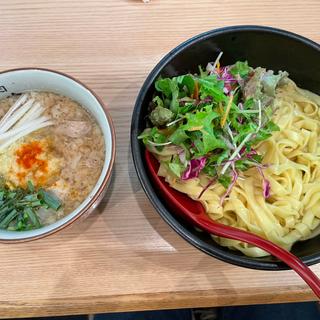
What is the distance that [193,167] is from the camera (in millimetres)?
860

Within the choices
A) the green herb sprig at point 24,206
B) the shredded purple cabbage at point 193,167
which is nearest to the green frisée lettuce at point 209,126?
the shredded purple cabbage at point 193,167

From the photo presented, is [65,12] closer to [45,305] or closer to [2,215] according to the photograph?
[2,215]

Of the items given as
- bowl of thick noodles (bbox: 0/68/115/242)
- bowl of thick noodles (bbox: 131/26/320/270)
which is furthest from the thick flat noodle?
bowl of thick noodles (bbox: 0/68/115/242)

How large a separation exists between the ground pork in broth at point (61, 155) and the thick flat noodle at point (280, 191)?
0.15m

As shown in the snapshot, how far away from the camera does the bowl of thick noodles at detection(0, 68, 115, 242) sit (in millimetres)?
843

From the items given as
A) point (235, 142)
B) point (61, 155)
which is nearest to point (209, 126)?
point (235, 142)

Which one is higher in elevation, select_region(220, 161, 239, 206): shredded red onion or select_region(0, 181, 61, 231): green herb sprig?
select_region(220, 161, 239, 206): shredded red onion

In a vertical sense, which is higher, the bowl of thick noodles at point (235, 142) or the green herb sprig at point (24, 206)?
the bowl of thick noodles at point (235, 142)

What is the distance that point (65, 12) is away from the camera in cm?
111

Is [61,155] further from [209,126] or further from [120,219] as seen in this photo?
[209,126]

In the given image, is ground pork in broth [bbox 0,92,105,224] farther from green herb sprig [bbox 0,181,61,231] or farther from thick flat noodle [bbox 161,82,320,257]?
thick flat noodle [bbox 161,82,320,257]

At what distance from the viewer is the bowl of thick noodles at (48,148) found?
84 cm

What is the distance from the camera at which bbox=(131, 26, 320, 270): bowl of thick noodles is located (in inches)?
32.9

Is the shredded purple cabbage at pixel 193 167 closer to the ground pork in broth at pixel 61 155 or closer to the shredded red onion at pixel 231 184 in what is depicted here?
the shredded red onion at pixel 231 184
